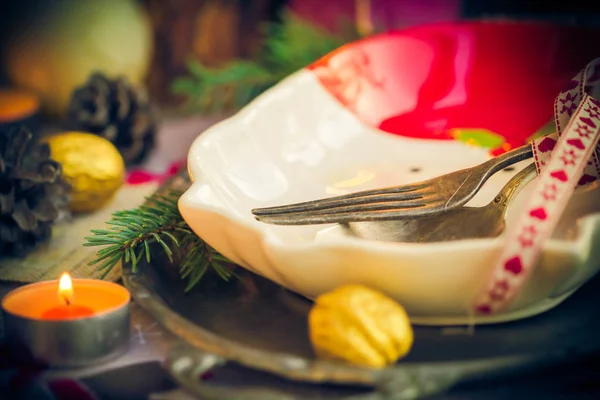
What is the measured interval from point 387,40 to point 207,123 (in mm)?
328

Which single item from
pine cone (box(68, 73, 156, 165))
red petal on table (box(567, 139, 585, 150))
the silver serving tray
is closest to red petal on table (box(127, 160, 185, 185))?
pine cone (box(68, 73, 156, 165))

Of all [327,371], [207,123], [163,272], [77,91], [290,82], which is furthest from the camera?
[207,123]

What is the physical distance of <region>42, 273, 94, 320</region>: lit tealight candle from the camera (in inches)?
13.3

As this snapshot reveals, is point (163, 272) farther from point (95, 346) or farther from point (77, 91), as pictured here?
point (77, 91)

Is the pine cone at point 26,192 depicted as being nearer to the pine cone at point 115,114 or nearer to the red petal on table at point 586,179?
the pine cone at point 115,114

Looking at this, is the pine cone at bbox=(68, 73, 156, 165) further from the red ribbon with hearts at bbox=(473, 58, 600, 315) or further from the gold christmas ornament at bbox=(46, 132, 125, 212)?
the red ribbon with hearts at bbox=(473, 58, 600, 315)

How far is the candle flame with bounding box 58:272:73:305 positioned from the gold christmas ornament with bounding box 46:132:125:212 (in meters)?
0.18

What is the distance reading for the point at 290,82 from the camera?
1.68ft

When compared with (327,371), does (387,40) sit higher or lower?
higher

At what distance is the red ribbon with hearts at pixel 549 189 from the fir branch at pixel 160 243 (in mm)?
147

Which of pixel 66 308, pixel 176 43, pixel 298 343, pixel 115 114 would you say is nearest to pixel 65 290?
pixel 66 308

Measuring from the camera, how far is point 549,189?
317 millimetres

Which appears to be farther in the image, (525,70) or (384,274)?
(525,70)

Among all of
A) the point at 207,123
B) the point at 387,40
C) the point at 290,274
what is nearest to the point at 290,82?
the point at 387,40
